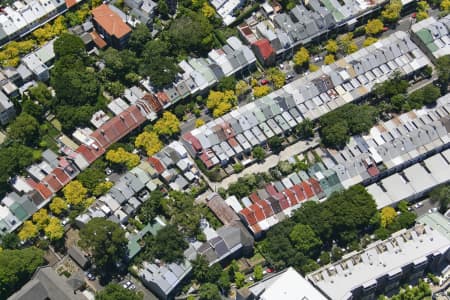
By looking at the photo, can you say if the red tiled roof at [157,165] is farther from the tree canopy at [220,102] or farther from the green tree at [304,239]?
the green tree at [304,239]

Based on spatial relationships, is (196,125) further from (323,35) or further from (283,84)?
(323,35)

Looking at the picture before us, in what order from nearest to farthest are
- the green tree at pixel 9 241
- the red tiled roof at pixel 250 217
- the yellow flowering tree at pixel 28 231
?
the green tree at pixel 9 241 < the yellow flowering tree at pixel 28 231 < the red tiled roof at pixel 250 217

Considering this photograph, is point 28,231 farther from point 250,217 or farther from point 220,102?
point 220,102

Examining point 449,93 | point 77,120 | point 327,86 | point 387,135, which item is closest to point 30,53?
point 77,120

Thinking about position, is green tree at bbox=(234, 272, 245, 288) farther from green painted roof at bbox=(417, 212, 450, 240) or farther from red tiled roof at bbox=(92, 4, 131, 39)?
red tiled roof at bbox=(92, 4, 131, 39)

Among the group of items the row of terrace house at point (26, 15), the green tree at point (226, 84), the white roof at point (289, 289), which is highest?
the row of terrace house at point (26, 15)

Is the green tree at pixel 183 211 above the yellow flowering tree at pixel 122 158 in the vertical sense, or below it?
below

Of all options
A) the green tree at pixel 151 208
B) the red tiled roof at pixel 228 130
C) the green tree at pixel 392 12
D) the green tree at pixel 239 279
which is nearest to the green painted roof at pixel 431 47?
the green tree at pixel 392 12
